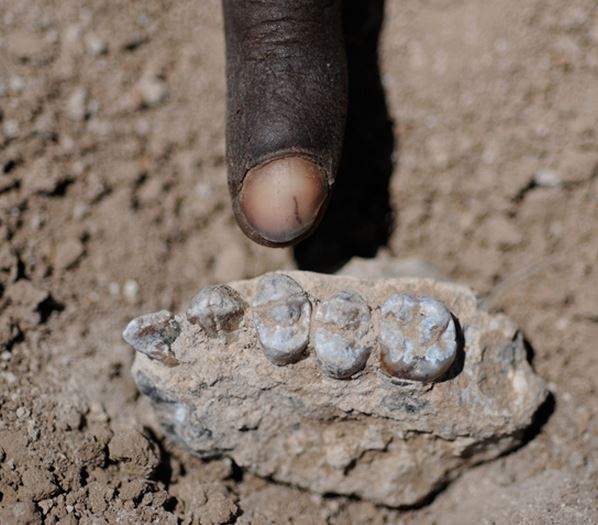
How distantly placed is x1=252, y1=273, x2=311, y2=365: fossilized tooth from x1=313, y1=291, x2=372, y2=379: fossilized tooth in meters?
0.02

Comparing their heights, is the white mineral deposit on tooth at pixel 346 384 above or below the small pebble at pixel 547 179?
below

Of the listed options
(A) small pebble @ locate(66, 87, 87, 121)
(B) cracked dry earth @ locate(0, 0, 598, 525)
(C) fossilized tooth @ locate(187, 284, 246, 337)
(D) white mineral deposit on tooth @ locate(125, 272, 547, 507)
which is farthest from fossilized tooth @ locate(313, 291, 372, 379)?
(A) small pebble @ locate(66, 87, 87, 121)

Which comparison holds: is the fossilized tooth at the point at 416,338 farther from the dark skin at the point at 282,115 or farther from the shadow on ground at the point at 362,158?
the shadow on ground at the point at 362,158

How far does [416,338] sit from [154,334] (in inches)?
15.6

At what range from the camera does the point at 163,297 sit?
1.57 meters

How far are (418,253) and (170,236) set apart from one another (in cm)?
50

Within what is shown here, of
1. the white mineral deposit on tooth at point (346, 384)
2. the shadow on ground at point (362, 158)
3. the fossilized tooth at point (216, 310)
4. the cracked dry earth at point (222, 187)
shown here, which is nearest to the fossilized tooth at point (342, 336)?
the white mineral deposit on tooth at point (346, 384)

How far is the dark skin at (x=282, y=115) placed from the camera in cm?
128

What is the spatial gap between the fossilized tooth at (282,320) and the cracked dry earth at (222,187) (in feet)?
0.94

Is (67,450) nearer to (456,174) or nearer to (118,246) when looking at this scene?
(118,246)

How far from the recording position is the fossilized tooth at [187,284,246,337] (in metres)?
1.22

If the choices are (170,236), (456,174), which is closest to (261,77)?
(170,236)

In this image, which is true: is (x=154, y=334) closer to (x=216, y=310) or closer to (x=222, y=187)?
(x=216, y=310)

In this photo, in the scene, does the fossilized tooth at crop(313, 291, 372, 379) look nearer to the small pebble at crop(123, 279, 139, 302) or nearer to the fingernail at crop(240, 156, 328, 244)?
the fingernail at crop(240, 156, 328, 244)
